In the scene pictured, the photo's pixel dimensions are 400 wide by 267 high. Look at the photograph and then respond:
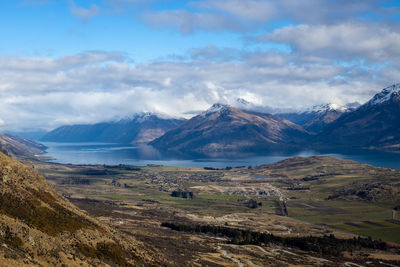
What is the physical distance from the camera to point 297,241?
465 feet

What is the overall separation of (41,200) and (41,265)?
28037 mm

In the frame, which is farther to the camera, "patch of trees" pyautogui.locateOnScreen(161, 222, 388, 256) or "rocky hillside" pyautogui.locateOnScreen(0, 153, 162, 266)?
"patch of trees" pyautogui.locateOnScreen(161, 222, 388, 256)

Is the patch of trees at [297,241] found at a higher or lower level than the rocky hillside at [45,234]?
lower

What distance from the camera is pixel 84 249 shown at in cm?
7106

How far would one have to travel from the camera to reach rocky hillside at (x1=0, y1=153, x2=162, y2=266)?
59688 millimetres

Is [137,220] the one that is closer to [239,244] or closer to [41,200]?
[239,244]

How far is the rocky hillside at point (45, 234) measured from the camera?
59.7 metres

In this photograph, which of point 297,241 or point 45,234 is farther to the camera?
point 297,241

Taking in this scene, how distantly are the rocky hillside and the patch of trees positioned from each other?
55714mm

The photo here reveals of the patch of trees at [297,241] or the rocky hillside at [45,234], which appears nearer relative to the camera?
the rocky hillside at [45,234]

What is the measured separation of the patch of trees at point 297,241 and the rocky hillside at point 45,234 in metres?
55.7

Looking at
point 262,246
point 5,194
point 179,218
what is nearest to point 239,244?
point 262,246

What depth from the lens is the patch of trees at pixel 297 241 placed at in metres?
135

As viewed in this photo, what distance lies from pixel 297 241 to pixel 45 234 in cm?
9618
